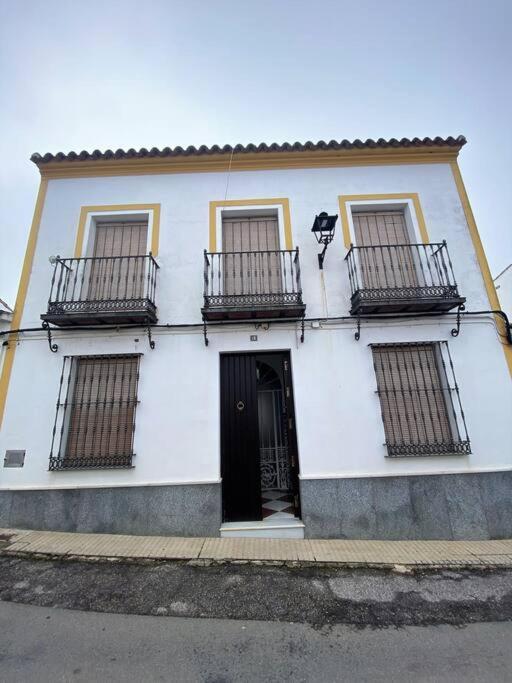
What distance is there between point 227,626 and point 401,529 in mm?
2964

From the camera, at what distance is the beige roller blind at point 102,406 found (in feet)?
16.0

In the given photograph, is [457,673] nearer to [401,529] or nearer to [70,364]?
[401,529]

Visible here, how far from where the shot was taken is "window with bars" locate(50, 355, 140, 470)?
477cm

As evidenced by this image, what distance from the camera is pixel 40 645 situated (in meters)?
2.44

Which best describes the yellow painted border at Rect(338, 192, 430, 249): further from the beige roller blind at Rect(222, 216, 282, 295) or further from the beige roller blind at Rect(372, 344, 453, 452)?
the beige roller blind at Rect(372, 344, 453, 452)

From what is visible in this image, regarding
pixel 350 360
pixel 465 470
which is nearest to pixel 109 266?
pixel 350 360

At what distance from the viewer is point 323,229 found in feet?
17.1

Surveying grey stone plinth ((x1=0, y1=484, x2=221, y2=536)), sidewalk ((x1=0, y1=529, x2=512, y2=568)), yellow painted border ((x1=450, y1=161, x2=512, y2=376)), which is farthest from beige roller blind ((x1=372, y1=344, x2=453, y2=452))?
grey stone plinth ((x1=0, y1=484, x2=221, y2=536))

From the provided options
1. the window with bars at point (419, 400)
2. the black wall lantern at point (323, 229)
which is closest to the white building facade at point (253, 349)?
the window with bars at point (419, 400)

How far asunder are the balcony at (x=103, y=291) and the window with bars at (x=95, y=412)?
702mm

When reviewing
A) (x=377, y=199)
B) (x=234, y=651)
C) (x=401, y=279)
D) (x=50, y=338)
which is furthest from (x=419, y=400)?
(x=50, y=338)

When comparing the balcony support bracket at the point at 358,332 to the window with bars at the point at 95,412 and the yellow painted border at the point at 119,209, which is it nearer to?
the window with bars at the point at 95,412

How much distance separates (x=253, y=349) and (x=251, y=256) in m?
1.87

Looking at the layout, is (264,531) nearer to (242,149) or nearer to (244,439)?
(244,439)
